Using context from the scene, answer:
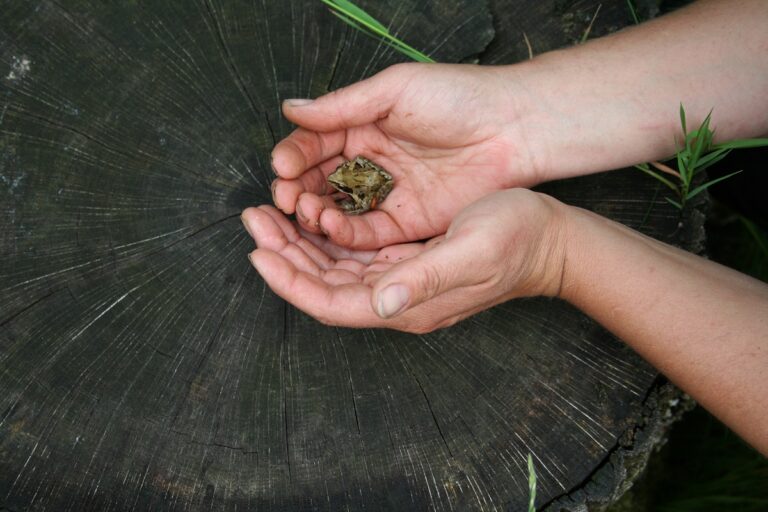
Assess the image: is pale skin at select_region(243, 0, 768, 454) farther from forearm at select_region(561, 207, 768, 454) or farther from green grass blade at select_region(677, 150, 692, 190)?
green grass blade at select_region(677, 150, 692, 190)

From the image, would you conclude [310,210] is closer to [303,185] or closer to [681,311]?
[303,185]

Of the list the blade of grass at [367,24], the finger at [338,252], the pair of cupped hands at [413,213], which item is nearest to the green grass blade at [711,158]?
the pair of cupped hands at [413,213]

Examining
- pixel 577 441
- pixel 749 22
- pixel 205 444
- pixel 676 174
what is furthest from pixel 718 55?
pixel 205 444

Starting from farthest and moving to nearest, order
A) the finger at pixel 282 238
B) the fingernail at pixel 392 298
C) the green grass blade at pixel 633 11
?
1. the green grass blade at pixel 633 11
2. the finger at pixel 282 238
3. the fingernail at pixel 392 298

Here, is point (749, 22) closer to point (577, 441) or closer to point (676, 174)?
point (676, 174)

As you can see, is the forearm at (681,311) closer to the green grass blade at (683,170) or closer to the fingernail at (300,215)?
the green grass blade at (683,170)

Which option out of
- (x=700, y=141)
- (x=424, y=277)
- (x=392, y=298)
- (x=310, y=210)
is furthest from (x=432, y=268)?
(x=700, y=141)
